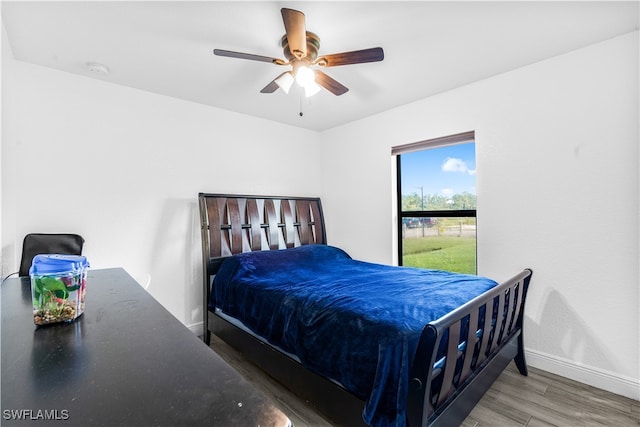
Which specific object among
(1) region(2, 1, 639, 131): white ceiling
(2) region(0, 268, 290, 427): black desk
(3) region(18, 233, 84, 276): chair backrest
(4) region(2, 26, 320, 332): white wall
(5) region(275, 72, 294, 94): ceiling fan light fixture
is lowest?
(2) region(0, 268, 290, 427): black desk

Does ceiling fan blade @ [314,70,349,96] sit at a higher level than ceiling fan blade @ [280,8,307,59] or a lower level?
lower

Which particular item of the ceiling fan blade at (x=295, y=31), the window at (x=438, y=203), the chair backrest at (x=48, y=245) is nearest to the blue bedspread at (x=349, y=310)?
the window at (x=438, y=203)

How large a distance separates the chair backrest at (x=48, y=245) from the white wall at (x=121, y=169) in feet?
0.44

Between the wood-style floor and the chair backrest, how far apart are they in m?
1.68

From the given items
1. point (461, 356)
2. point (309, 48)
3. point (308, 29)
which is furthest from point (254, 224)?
point (461, 356)

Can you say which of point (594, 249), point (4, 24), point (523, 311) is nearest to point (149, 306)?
point (4, 24)

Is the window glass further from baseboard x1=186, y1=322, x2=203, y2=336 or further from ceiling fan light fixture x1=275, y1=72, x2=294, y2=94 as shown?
baseboard x1=186, y1=322, x2=203, y2=336

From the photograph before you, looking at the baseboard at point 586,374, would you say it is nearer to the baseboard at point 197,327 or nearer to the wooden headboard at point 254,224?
the wooden headboard at point 254,224

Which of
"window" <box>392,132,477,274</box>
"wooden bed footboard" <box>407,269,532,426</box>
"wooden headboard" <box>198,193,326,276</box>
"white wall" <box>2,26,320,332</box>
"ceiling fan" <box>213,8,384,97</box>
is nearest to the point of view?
"wooden bed footboard" <box>407,269,532,426</box>

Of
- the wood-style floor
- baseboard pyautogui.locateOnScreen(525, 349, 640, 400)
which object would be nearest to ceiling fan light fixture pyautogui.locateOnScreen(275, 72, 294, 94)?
the wood-style floor

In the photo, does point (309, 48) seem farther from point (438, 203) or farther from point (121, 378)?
point (438, 203)

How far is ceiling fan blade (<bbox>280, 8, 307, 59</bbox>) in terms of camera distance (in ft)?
5.12

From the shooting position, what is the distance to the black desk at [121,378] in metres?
0.48

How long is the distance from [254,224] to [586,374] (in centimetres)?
309
